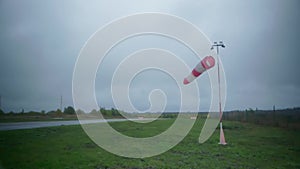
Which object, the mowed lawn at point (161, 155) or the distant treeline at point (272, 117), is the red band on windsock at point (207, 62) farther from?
the distant treeline at point (272, 117)

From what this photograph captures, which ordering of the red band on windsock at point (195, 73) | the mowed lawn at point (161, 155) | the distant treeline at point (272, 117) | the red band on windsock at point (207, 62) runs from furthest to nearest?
1. the distant treeline at point (272, 117)
2. the red band on windsock at point (195, 73)
3. the red band on windsock at point (207, 62)
4. the mowed lawn at point (161, 155)

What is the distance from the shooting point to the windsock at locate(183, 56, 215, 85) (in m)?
9.62

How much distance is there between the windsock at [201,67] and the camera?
9.62 m

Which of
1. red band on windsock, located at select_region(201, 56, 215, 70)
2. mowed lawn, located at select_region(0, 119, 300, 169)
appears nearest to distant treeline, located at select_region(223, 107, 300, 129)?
mowed lawn, located at select_region(0, 119, 300, 169)

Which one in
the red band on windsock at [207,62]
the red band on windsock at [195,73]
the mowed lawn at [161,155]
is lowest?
the mowed lawn at [161,155]

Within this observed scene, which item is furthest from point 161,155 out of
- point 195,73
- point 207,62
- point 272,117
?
point 272,117

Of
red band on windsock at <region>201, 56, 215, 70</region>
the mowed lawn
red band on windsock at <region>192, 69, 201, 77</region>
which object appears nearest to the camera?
the mowed lawn

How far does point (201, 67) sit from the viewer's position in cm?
966

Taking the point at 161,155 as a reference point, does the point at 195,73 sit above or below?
above

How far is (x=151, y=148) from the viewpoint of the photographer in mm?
10172

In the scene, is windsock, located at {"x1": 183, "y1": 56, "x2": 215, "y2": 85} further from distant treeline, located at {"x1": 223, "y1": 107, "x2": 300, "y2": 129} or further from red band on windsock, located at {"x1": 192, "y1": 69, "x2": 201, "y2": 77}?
distant treeline, located at {"x1": 223, "y1": 107, "x2": 300, "y2": 129}

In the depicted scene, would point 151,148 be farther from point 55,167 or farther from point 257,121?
point 257,121

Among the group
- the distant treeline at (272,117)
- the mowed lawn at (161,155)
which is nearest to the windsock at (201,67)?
the mowed lawn at (161,155)

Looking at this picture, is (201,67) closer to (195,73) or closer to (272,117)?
(195,73)
